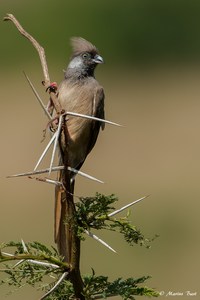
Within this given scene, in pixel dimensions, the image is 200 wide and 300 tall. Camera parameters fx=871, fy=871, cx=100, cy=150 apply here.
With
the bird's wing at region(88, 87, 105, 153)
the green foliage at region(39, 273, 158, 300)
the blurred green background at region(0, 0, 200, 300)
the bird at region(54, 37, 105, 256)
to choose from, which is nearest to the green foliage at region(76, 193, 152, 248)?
the green foliage at region(39, 273, 158, 300)

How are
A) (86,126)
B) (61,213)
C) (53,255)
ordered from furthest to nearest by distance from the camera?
(86,126)
(61,213)
(53,255)

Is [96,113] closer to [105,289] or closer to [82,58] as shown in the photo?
[82,58]

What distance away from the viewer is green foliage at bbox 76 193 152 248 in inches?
95.7

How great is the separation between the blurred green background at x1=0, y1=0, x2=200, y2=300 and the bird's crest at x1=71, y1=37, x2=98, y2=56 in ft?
8.09

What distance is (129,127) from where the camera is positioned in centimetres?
1295

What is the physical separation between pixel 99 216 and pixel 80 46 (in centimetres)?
246

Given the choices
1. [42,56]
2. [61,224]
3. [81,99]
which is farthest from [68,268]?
[81,99]

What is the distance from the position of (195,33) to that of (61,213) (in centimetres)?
1370

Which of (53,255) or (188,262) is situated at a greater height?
(53,255)

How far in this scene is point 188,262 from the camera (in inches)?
326

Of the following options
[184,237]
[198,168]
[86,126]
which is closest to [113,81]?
[198,168]

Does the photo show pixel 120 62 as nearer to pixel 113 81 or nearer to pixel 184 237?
pixel 113 81

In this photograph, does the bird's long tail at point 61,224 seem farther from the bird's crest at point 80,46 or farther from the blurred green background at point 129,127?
the blurred green background at point 129,127

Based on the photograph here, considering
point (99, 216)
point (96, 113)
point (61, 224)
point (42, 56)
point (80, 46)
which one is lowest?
point (61, 224)
